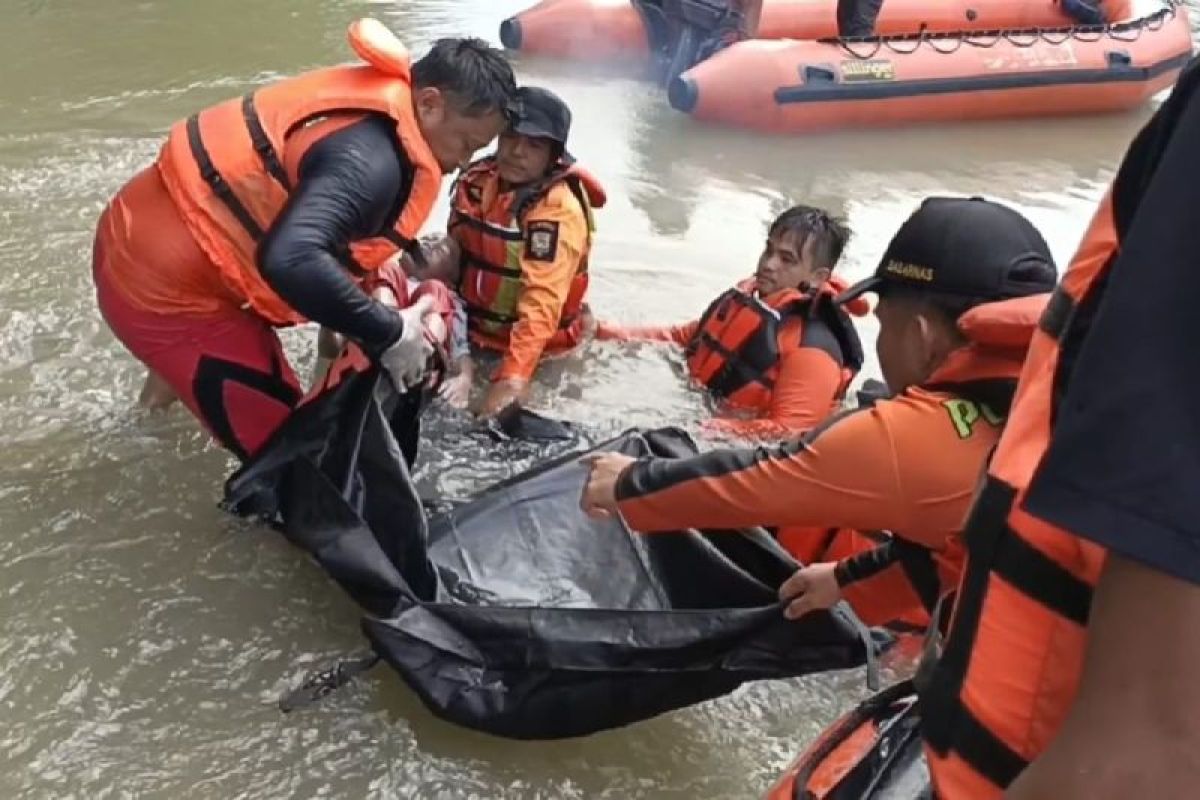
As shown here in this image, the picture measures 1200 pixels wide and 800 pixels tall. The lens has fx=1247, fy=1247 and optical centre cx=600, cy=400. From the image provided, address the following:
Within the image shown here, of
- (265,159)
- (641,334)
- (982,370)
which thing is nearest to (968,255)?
(982,370)

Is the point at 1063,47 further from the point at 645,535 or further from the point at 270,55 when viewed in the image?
the point at 645,535

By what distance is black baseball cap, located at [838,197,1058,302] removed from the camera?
1915mm

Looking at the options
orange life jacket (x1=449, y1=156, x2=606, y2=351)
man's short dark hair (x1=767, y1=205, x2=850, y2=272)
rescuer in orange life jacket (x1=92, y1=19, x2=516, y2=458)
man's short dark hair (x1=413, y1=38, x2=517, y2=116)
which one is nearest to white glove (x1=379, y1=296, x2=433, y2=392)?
rescuer in orange life jacket (x1=92, y1=19, x2=516, y2=458)

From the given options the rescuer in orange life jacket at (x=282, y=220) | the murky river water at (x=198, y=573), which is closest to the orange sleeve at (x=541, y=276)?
the murky river water at (x=198, y=573)

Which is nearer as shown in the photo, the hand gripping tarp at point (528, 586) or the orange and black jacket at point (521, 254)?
the hand gripping tarp at point (528, 586)

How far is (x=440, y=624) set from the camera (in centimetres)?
257

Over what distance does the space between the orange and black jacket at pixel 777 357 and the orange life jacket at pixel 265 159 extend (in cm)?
140

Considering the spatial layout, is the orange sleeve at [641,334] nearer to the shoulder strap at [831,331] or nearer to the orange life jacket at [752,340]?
the orange life jacket at [752,340]

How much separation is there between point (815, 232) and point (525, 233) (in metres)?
0.97

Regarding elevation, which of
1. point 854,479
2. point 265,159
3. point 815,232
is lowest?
point 815,232

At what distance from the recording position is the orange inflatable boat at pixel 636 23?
343 inches

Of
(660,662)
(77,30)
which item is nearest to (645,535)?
(660,662)

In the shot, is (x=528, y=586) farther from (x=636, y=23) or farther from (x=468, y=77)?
(x=636, y=23)

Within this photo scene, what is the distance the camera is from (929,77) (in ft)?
26.6
